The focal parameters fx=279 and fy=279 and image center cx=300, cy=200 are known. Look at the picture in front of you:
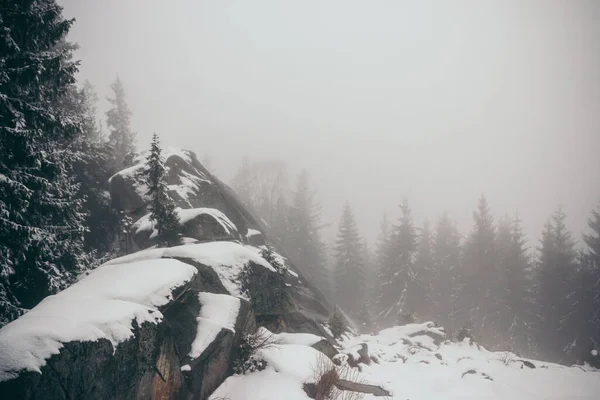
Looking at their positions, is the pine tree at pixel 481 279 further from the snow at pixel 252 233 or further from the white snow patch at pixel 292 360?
the white snow patch at pixel 292 360

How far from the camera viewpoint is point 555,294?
103 ft

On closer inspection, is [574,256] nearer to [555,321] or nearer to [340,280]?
[555,321]

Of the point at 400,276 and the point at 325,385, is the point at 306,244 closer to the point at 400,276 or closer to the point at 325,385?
the point at 400,276

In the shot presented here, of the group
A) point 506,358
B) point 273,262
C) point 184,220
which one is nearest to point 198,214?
point 184,220

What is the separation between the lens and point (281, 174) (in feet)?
189

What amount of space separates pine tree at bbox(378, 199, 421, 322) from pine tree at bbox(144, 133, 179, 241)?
2857cm

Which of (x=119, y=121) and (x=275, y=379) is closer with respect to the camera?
(x=275, y=379)

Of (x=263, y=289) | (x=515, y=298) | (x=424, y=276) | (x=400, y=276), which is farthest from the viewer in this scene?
(x=424, y=276)

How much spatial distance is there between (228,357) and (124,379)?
2826 mm

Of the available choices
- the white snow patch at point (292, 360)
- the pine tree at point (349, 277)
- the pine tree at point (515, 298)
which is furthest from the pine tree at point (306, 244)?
the white snow patch at point (292, 360)

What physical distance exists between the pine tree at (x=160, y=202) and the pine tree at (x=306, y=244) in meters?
24.5

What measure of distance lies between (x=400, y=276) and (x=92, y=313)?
3503 cm

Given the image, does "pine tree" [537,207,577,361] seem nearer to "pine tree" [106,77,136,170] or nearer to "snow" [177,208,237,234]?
"snow" [177,208,237,234]

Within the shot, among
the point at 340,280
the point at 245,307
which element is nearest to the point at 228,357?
the point at 245,307
